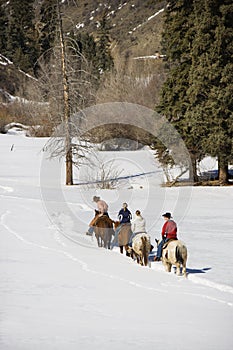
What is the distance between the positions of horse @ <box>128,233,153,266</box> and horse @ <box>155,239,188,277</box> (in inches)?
31.6

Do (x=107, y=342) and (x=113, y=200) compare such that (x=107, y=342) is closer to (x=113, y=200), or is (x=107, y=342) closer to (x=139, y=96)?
(x=113, y=200)

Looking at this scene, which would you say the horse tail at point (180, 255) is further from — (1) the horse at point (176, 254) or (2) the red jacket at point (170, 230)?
(2) the red jacket at point (170, 230)

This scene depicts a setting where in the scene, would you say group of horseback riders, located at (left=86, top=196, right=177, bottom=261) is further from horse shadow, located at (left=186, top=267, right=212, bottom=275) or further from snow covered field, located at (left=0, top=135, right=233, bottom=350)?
horse shadow, located at (left=186, top=267, right=212, bottom=275)

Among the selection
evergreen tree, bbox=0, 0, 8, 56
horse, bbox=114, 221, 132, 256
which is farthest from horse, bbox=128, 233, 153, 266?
evergreen tree, bbox=0, 0, 8, 56

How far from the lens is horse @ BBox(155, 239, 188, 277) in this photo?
13.4 m

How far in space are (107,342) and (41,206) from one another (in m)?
18.2

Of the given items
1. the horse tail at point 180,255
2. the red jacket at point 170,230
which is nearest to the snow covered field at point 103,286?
the horse tail at point 180,255

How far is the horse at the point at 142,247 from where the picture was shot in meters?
14.6

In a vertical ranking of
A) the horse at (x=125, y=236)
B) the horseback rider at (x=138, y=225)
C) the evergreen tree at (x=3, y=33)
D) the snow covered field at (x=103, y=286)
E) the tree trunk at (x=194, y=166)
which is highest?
the evergreen tree at (x=3, y=33)

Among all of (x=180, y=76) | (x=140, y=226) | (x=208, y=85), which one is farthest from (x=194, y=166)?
(x=140, y=226)

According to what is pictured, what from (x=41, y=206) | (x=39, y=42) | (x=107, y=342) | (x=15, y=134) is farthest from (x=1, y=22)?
(x=107, y=342)

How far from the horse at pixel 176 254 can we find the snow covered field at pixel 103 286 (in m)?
0.30

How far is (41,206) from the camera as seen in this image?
26.1m

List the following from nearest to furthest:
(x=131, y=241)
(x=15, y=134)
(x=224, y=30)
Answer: (x=131, y=241)
(x=224, y=30)
(x=15, y=134)
